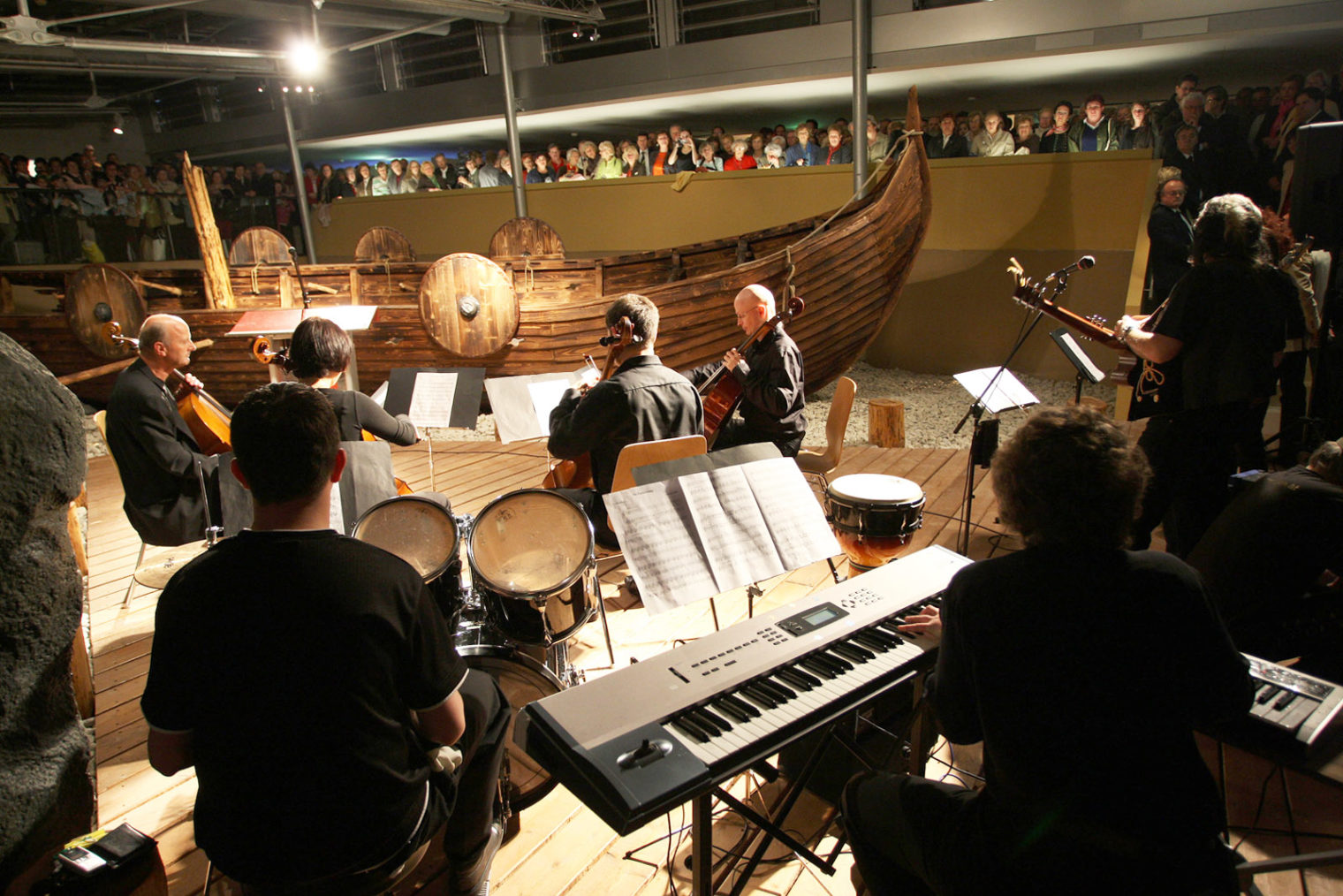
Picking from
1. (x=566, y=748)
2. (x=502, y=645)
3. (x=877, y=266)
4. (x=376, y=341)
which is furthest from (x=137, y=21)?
(x=566, y=748)

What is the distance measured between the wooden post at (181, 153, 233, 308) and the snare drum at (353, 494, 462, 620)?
4.74 m

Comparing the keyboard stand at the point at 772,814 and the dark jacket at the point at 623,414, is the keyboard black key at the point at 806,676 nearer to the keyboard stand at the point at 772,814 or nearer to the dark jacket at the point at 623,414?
the keyboard stand at the point at 772,814

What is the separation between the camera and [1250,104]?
6.79 meters

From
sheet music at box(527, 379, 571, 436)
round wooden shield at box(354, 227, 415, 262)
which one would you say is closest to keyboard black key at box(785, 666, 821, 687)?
sheet music at box(527, 379, 571, 436)

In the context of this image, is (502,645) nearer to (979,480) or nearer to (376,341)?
(979,480)

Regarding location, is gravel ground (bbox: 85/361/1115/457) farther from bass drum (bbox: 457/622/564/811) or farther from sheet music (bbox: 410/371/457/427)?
bass drum (bbox: 457/622/564/811)

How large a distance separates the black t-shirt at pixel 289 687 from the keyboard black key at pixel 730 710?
0.56 metres

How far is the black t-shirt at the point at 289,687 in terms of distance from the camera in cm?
121

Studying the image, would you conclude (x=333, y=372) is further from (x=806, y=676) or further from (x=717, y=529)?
(x=806, y=676)

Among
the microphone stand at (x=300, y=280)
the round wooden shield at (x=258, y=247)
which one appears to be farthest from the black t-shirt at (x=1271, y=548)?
the round wooden shield at (x=258, y=247)

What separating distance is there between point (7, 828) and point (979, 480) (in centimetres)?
452

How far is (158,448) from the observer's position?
10.2 feet

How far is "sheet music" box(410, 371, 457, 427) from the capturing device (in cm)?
420

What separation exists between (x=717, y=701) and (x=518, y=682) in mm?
874
